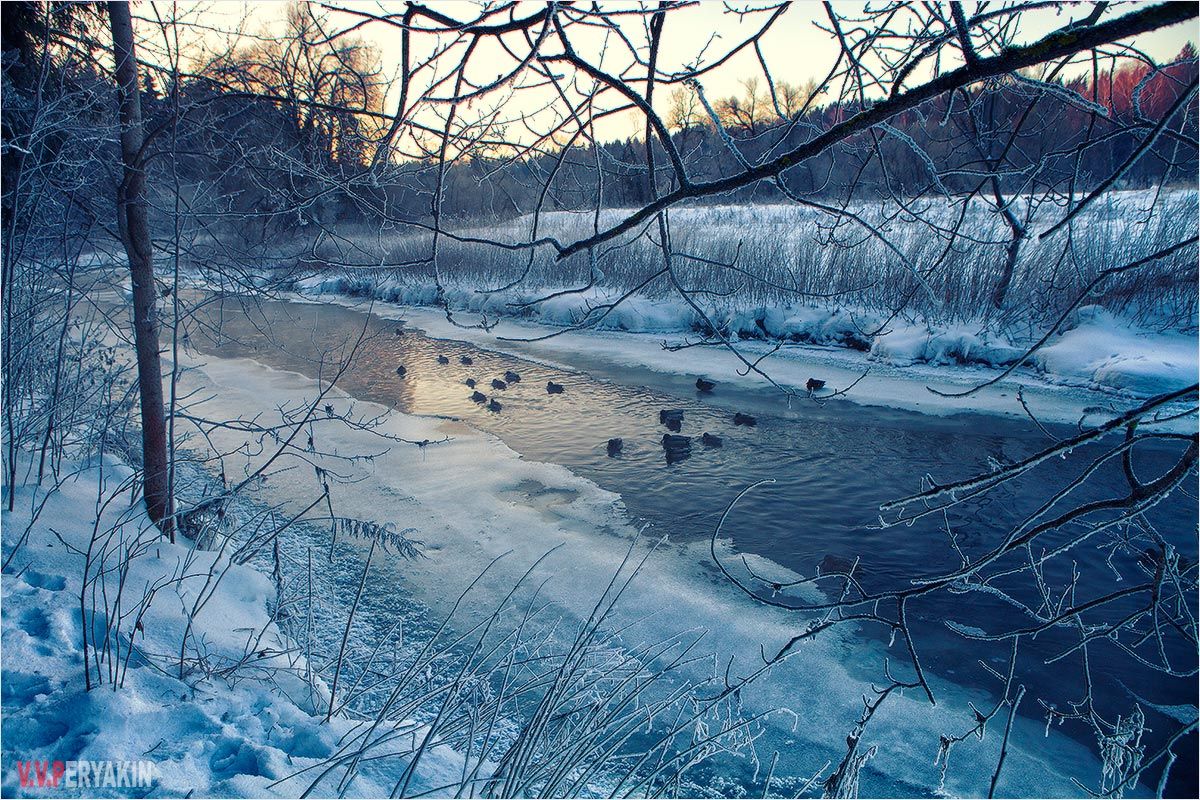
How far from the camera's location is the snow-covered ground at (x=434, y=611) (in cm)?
209

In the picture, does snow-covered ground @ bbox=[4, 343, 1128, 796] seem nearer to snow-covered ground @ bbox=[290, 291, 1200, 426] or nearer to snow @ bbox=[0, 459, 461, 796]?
snow @ bbox=[0, 459, 461, 796]

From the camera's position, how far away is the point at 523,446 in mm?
6785

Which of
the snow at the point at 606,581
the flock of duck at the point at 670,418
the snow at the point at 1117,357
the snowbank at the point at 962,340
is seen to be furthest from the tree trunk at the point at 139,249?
the snow at the point at 1117,357

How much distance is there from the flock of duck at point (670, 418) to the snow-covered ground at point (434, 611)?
38.5 inches

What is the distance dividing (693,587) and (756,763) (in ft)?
4.78

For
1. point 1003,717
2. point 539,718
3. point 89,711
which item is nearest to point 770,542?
point 1003,717

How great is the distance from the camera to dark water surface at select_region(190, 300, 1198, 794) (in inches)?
140

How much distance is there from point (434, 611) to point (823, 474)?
11.9 feet

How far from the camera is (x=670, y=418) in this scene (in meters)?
7.04

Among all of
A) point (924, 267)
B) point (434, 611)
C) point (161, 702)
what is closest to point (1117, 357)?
point (924, 267)

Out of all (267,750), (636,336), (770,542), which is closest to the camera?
(267,750)

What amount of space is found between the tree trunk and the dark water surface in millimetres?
414

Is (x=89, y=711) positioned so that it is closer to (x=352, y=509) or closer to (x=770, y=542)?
(x=352, y=509)

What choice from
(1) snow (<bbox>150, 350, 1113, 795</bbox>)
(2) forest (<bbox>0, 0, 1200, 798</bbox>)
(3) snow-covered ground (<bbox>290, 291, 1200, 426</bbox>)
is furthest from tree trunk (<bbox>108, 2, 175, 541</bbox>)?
(3) snow-covered ground (<bbox>290, 291, 1200, 426</bbox>)
